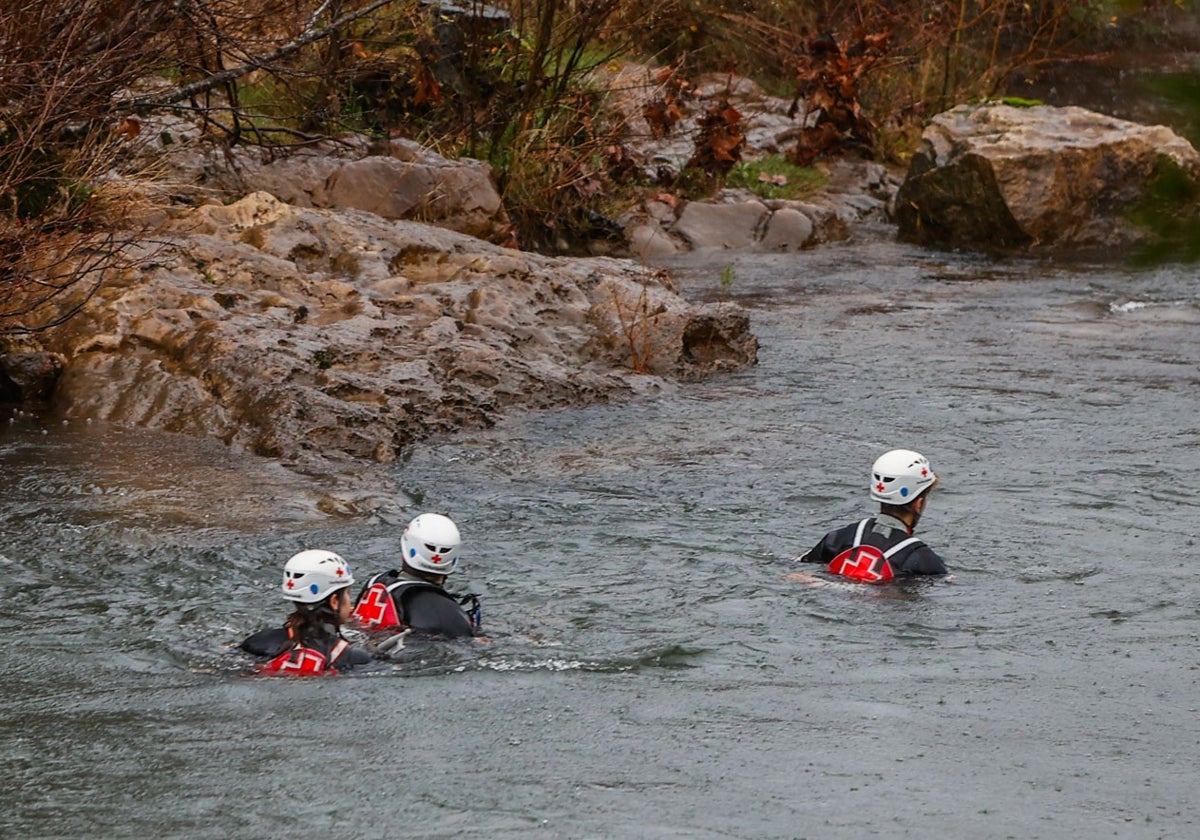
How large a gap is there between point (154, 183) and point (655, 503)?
18.6ft

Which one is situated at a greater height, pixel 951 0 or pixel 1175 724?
pixel 951 0

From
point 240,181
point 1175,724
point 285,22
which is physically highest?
point 285,22

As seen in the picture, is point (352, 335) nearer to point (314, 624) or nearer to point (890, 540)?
point (890, 540)

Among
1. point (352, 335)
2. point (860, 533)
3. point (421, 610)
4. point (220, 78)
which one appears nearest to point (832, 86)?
point (220, 78)

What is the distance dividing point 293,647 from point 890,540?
3.02m

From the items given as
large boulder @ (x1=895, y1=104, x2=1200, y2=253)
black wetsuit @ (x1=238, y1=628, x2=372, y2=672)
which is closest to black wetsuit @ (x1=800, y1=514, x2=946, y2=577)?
black wetsuit @ (x1=238, y1=628, x2=372, y2=672)

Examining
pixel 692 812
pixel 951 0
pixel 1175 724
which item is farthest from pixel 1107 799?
pixel 951 0

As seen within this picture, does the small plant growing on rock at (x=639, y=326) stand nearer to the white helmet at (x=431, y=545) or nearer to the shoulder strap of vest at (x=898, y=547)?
the shoulder strap of vest at (x=898, y=547)

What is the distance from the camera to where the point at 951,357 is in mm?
13008

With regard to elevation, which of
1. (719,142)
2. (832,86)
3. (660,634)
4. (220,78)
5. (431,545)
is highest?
(832,86)

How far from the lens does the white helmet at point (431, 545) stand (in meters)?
6.43

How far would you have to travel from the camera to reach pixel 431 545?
21.1 feet

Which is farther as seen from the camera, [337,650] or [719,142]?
[719,142]

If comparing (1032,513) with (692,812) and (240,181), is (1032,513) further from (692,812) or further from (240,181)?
(240,181)
